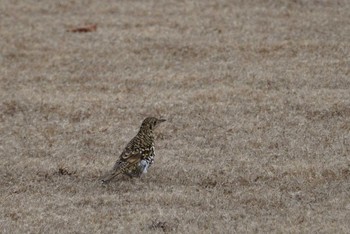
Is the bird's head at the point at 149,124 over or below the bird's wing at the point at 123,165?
over

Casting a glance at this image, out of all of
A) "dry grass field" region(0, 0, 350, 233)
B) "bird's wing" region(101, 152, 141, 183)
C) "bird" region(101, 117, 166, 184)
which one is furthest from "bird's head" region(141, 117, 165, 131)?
"bird's wing" region(101, 152, 141, 183)

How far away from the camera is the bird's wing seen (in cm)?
1652

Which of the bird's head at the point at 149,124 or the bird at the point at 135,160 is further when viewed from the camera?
the bird's head at the point at 149,124

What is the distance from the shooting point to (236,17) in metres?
29.5

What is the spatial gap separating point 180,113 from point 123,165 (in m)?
5.18

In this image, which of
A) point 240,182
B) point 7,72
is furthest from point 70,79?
point 240,182

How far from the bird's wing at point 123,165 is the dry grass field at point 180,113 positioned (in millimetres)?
276

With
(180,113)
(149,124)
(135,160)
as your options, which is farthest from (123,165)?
(180,113)

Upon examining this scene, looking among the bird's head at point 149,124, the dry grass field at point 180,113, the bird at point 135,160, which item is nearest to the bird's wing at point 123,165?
the bird at point 135,160

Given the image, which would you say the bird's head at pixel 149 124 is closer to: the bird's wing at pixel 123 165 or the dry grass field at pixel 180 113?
the dry grass field at pixel 180 113

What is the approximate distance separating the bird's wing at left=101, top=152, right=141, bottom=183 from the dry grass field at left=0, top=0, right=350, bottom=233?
276 millimetres

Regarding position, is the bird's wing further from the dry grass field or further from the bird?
the dry grass field

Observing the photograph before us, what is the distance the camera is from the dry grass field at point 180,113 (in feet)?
50.9

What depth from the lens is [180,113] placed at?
21.5 meters
